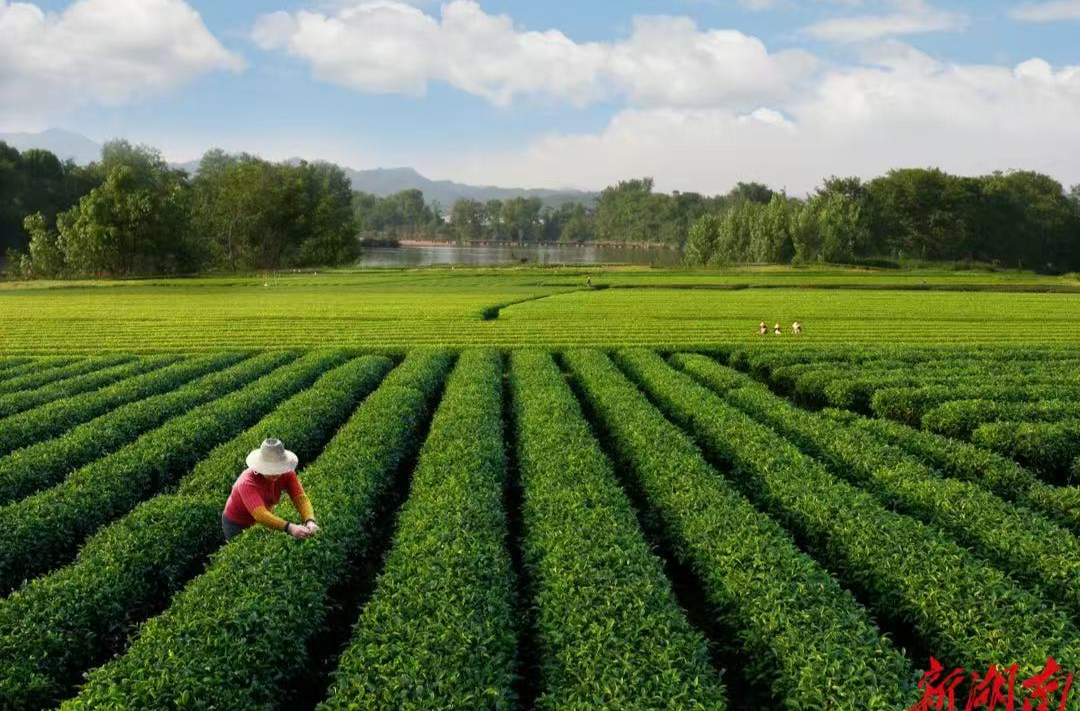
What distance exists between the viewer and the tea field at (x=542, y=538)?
794 cm

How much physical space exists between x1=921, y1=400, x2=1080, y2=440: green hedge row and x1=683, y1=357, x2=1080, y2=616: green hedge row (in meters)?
3.30

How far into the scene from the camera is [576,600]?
29.8ft

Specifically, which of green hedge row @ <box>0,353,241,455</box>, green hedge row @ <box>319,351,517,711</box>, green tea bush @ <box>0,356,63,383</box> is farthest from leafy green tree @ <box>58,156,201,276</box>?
green hedge row @ <box>319,351,517,711</box>

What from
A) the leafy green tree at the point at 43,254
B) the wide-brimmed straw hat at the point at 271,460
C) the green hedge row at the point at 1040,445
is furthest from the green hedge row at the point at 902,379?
the leafy green tree at the point at 43,254

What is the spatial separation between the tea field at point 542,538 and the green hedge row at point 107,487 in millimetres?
64

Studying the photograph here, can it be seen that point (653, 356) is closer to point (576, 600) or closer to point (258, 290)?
point (576, 600)

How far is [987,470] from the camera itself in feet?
49.3

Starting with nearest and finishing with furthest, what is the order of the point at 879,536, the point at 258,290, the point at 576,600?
the point at 576,600 → the point at 879,536 → the point at 258,290

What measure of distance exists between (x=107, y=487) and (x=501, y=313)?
34.1 m

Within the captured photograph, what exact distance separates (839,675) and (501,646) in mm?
3803

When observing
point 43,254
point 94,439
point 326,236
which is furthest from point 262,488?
point 326,236

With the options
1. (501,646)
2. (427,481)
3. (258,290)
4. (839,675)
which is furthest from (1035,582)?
(258,290)

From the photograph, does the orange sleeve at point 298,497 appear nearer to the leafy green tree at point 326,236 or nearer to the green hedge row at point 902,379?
the green hedge row at point 902,379

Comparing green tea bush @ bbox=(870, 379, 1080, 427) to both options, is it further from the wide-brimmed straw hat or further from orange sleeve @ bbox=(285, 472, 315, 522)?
the wide-brimmed straw hat
